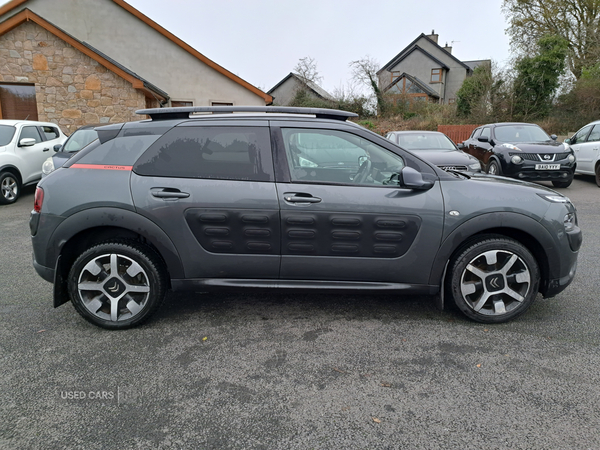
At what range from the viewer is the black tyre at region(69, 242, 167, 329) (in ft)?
11.4

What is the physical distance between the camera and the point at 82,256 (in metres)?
3.46

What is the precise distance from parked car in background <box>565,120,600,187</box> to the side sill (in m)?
10.7

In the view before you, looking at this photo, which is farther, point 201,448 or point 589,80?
point 589,80

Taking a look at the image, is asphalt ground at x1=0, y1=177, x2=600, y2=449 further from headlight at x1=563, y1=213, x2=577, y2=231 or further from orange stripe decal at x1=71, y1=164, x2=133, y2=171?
orange stripe decal at x1=71, y1=164, x2=133, y2=171

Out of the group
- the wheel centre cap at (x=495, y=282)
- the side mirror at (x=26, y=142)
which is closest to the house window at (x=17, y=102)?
the side mirror at (x=26, y=142)

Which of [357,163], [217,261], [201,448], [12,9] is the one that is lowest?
[201,448]

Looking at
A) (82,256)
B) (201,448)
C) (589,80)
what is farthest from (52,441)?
(589,80)

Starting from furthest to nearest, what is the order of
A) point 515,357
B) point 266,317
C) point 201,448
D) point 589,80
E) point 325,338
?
point 589,80
point 266,317
point 325,338
point 515,357
point 201,448

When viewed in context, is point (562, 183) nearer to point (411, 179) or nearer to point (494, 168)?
point (494, 168)

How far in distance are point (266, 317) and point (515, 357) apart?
1.99 m

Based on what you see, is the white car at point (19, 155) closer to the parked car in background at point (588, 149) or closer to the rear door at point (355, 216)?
the rear door at point (355, 216)

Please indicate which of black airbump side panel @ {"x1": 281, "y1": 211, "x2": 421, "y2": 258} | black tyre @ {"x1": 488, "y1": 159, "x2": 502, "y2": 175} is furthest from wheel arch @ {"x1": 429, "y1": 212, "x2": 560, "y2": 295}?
black tyre @ {"x1": 488, "y1": 159, "x2": 502, "y2": 175}

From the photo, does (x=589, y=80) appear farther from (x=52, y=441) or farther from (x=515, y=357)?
(x=52, y=441)

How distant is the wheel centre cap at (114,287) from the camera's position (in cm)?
350
